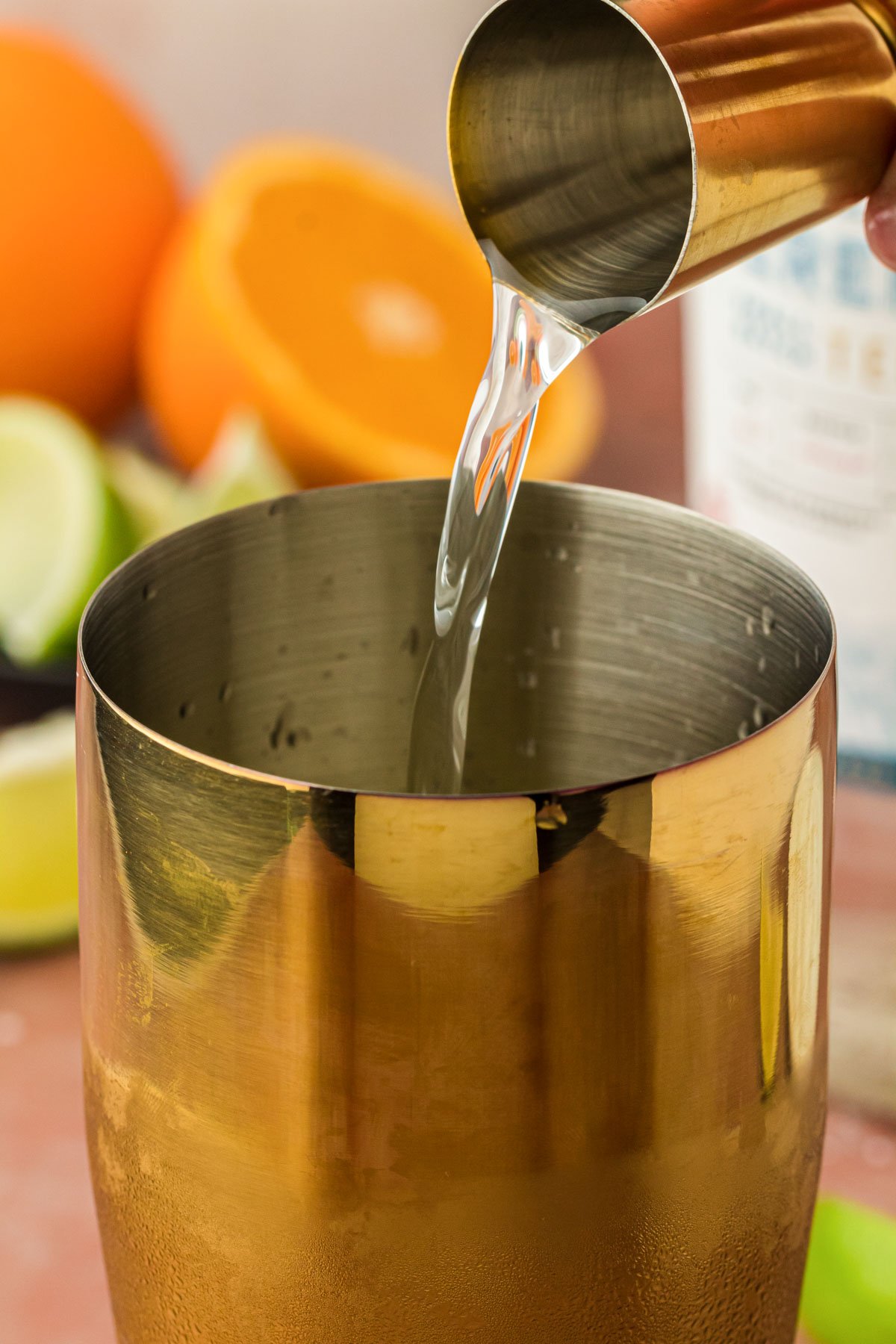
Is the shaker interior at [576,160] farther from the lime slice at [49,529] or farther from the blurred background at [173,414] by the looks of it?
the lime slice at [49,529]

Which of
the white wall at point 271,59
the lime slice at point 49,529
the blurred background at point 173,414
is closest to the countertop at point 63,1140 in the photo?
the blurred background at point 173,414

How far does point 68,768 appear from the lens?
0.52 m

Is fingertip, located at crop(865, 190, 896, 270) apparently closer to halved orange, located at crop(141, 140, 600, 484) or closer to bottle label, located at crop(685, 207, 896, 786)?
bottle label, located at crop(685, 207, 896, 786)

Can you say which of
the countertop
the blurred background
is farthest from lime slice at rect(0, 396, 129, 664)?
the countertop

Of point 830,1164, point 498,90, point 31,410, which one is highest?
point 498,90

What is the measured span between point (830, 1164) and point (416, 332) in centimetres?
44

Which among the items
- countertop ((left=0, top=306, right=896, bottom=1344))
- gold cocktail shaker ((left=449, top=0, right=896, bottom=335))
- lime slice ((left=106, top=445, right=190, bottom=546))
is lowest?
countertop ((left=0, top=306, right=896, bottom=1344))

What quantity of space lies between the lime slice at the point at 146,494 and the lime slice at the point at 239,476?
0.01 m

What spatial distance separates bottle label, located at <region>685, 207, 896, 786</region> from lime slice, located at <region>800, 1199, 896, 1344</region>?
7.6 inches

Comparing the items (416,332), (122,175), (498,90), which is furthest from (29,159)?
(498,90)

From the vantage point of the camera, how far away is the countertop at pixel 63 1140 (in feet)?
1.38

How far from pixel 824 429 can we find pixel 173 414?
0.33m

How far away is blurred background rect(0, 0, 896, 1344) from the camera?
471 mm

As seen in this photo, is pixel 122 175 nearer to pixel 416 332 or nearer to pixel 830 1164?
Result: pixel 416 332
